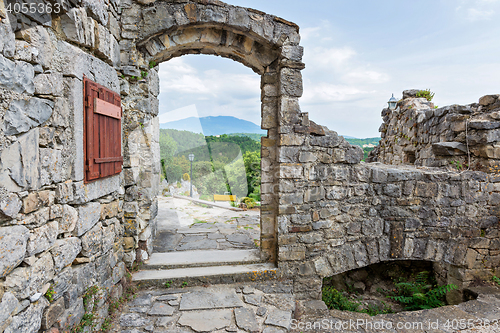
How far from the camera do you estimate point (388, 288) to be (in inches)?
199

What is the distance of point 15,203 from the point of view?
1.67 m

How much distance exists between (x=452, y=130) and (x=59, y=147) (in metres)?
5.56

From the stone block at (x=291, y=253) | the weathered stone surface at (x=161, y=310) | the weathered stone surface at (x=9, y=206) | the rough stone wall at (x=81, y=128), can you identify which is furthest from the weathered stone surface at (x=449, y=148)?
the weathered stone surface at (x=9, y=206)

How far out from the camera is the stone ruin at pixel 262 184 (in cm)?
200

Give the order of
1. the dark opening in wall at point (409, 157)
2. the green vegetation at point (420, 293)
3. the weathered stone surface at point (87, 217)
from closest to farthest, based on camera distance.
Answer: the weathered stone surface at point (87, 217) → the green vegetation at point (420, 293) → the dark opening in wall at point (409, 157)

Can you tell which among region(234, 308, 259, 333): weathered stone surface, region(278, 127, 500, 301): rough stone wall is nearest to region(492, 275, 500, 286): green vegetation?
region(278, 127, 500, 301): rough stone wall

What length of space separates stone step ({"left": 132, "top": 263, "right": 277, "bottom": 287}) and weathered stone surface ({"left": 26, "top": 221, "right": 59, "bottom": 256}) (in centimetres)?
164

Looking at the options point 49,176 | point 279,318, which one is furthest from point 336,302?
point 49,176

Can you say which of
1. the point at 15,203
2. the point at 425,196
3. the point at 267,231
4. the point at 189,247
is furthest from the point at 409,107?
the point at 15,203

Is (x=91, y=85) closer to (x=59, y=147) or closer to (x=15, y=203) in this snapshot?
(x=59, y=147)

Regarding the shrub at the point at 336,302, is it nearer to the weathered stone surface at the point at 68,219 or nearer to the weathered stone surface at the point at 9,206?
the weathered stone surface at the point at 68,219

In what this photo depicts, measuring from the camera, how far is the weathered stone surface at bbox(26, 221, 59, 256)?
71.1 inches

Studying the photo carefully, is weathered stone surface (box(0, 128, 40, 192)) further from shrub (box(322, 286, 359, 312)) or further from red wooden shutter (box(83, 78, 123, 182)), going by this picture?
shrub (box(322, 286, 359, 312))

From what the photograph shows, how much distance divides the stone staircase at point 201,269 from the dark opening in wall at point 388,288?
1.37m
